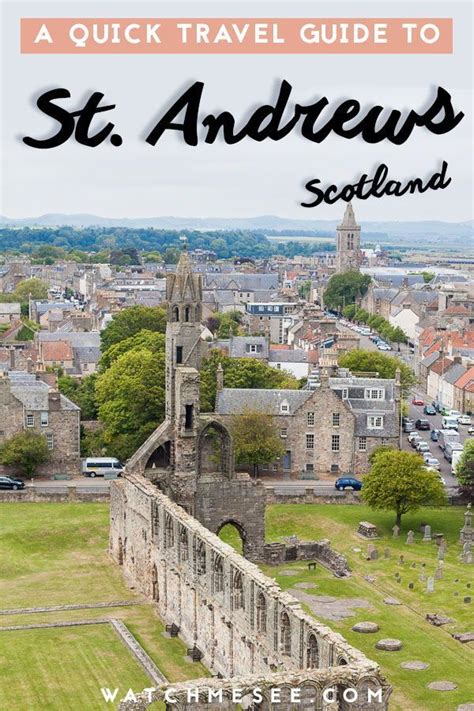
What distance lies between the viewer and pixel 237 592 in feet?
146

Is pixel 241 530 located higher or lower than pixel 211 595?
higher

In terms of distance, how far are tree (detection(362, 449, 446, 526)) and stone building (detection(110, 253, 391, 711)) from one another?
7927 mm

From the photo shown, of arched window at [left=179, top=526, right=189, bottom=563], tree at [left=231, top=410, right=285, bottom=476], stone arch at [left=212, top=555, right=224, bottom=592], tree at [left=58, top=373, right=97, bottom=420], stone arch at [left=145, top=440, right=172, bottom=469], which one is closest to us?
stone arch at [left=212, top=555, right=224, bottom=592]

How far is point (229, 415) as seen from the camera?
8169 cm

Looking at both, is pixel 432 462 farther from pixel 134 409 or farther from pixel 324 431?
pixel 134 409

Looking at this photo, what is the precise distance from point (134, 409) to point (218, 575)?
36.6 meters

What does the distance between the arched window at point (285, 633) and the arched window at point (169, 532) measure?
13.6 m

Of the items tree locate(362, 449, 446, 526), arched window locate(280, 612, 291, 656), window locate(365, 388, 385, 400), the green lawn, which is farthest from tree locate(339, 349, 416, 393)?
arched window locate(280, 612, 291, 656)

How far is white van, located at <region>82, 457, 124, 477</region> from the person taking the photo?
3150 inches

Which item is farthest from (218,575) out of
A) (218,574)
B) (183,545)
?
(183,545)

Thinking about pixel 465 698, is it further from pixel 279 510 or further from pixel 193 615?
pixel 279 510

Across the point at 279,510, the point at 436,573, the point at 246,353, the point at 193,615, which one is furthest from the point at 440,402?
the point at 193,615

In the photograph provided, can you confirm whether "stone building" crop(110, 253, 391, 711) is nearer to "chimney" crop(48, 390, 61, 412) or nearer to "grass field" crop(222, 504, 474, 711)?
"grass field" crop(222, 504, 474, 711)

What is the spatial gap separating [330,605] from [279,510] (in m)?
17.0
